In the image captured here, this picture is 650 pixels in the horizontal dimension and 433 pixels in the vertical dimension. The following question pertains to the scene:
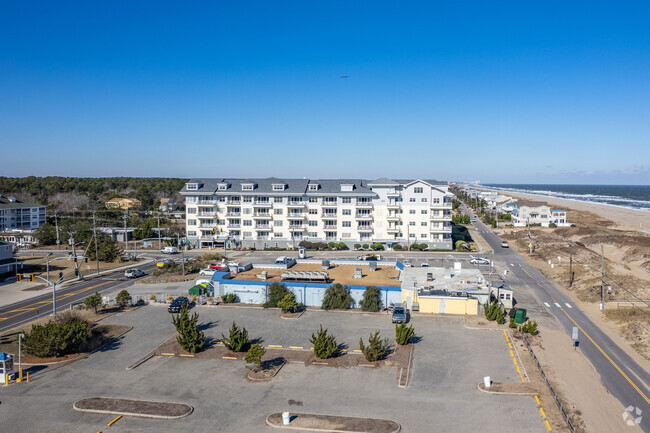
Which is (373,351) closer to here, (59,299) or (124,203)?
(59,299)

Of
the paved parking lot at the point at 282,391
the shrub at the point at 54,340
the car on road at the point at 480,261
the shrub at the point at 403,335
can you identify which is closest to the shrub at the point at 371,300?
the paved parking lot at the point at 282,391

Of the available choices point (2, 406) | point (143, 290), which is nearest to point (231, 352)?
point (2, 406)

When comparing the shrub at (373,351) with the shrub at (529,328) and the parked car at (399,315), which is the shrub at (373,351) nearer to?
the parked car at (399,315)

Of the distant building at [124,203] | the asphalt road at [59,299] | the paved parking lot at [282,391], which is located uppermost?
the distant building at [124,203]

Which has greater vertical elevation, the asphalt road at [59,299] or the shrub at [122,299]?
the shrub at [122,299]

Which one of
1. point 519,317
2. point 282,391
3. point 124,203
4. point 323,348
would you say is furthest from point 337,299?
point 124,203

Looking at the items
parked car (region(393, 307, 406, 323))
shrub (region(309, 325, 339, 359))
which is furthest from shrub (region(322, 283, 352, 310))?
shrub (region(309, 325, 339, 359))
